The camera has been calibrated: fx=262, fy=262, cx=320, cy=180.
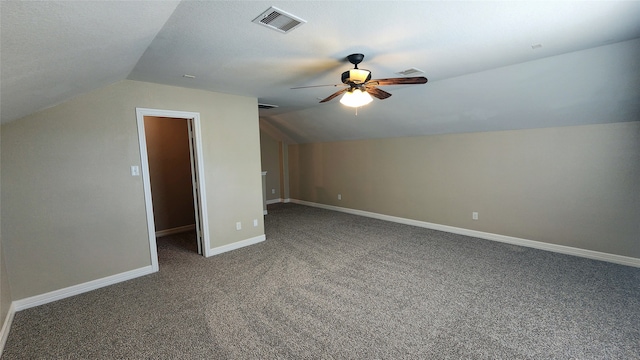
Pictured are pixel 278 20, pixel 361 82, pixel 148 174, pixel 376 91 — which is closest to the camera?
pixel 278 20

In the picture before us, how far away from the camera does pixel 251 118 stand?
414 cm

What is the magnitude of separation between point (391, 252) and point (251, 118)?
2.97m

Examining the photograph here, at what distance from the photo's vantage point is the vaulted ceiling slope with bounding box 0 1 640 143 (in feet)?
4.76

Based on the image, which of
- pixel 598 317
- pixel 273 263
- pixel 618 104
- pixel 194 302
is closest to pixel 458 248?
pixel 598 317

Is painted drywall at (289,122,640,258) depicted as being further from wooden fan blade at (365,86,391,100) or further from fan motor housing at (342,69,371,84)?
fan motor housing at (342,69,371,84)

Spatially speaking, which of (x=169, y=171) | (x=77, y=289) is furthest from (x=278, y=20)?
(x=169, y=171)

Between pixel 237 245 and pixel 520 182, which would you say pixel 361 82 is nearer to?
pixel 237 245

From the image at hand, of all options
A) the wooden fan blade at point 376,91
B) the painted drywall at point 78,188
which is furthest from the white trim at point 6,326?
the wooden fan blade at point 376,91

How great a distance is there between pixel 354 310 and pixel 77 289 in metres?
3.01

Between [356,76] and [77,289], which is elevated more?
[356,76]

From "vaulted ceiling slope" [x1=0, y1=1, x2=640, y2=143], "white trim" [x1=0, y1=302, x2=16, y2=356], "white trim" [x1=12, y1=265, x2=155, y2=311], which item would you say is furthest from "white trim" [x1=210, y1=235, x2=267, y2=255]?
"vaulted ceiling slope" [x1=0, y1=1, x2=640, y2=143]

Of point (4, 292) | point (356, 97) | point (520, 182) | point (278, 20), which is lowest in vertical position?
point (4, 292)

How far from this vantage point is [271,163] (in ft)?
25.6

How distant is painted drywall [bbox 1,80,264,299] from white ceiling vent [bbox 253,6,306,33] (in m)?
2.17
